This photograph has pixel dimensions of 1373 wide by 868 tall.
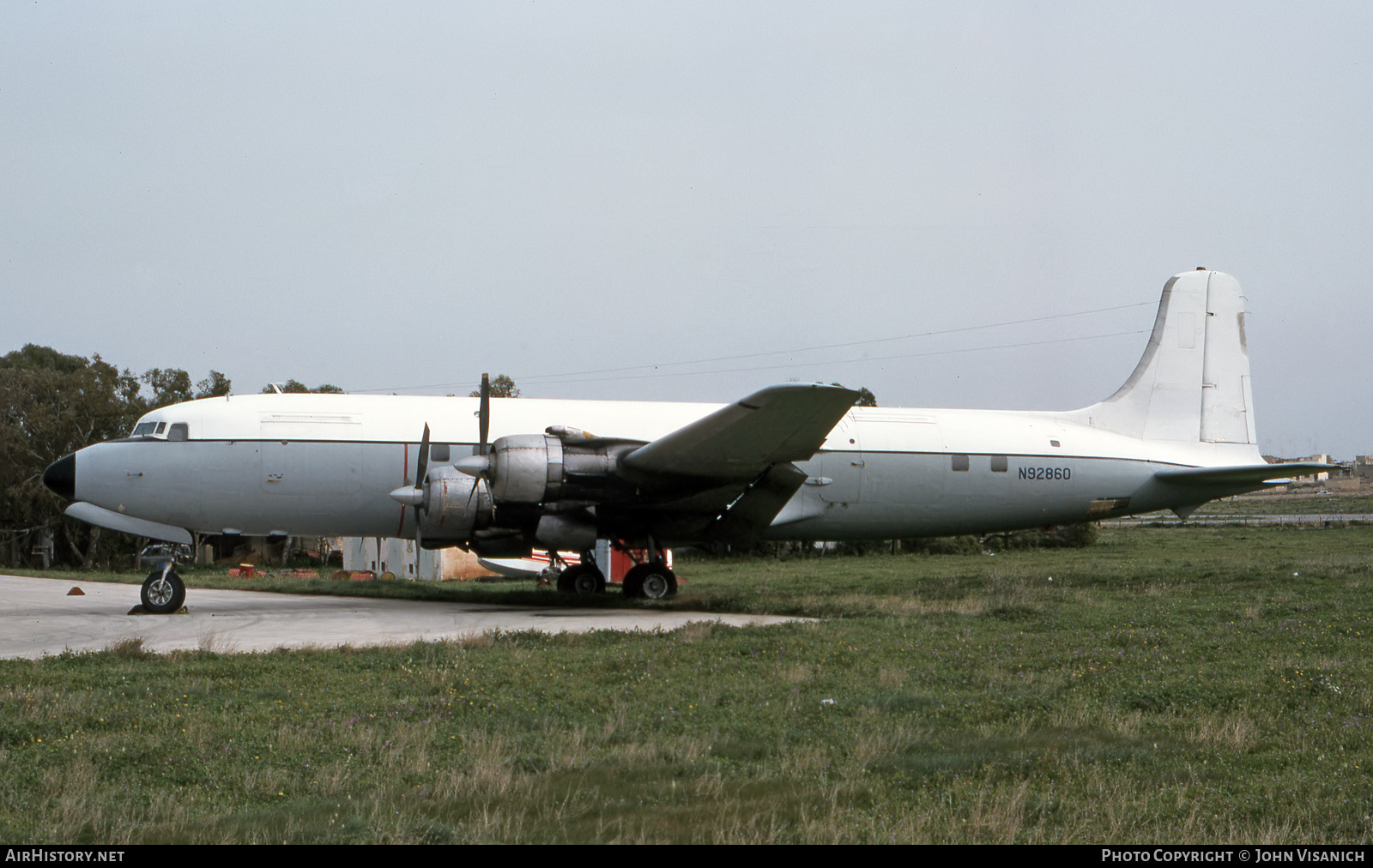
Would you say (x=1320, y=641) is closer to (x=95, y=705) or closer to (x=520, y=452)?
(x=520, y=452)

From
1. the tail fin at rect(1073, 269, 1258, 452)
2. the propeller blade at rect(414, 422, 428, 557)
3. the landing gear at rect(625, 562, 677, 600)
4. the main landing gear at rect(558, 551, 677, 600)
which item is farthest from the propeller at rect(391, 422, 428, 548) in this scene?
the tail fin at rect(1073, 269, 1258, 452)

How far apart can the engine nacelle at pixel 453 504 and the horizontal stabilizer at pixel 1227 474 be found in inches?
527

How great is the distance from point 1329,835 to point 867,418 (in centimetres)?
1507

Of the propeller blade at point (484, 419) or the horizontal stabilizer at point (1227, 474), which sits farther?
the horizontal stabilizer at point (1227, 474)

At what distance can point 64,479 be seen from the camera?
1767 cm

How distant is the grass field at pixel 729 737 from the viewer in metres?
5.68

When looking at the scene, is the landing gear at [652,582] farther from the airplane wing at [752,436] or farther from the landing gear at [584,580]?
the airplane wing at [752,436]

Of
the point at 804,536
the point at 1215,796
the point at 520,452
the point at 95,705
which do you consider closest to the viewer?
the point at 1215,796

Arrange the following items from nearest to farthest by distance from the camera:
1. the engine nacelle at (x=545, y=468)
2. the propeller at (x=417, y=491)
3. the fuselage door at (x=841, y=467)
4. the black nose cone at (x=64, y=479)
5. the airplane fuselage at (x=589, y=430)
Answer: the engine nacelle at (x=545, y=468) < the propeller at (x=417, y=491) < the black nose cone at (x=64, y=479) < the airplane fuselage at (x=589, y=430) < the fuselage door at (x=841, y=467)

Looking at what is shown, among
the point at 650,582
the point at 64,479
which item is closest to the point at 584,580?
the point at 650,582

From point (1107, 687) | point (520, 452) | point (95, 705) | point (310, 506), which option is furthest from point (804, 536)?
point (95, 705)

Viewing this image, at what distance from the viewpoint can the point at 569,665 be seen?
1098 centimetres

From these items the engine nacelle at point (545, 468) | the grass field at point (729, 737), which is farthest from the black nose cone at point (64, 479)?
the grass field at point (729, 737)

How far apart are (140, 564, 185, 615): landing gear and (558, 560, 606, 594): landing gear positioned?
270 inches
